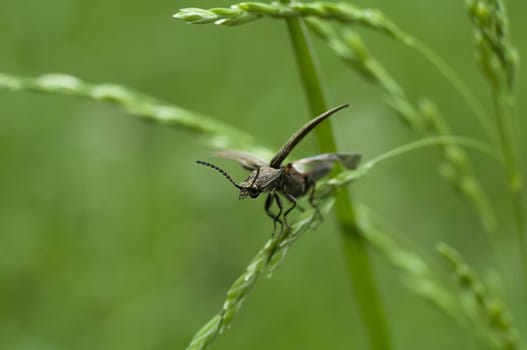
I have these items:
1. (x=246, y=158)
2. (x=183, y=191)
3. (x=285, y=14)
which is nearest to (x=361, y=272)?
(x=246, y=158)

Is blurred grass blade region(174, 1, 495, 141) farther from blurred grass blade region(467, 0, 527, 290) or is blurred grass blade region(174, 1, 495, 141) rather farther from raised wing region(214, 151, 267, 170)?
raised wing region(214, 151, 267, 170)

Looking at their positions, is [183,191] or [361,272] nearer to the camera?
[361,272]

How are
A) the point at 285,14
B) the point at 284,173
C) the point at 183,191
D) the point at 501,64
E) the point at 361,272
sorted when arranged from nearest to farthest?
1. the point at 285,14
2. the point at 501,64
3. the point at 361,272
4. the point at 284,173
5. the point at 183,191

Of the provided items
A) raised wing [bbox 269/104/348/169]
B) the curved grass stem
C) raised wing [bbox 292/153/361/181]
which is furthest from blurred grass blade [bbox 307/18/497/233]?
raised wing [bbox 269/104/348/169]

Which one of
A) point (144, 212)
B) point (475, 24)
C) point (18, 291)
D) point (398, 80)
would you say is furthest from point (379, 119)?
point (475, 24)

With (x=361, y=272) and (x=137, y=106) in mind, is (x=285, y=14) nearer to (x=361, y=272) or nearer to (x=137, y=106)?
(x=137, y=106)

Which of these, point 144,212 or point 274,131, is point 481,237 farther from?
point 144,212
